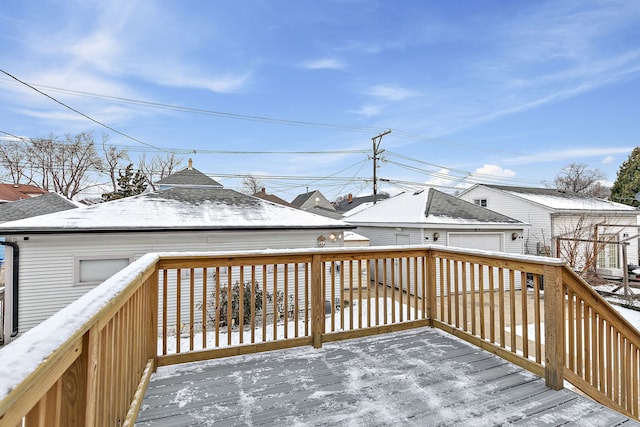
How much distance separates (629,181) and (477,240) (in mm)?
18903

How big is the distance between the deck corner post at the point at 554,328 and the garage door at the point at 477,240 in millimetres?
8775

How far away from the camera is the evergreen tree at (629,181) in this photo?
70.5 feet

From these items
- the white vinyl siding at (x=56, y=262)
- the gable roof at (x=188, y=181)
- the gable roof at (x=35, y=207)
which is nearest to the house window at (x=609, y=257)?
the gable roof at (x=188, y=181)

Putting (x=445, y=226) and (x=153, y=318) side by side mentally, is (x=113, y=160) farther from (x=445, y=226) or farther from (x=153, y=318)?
(x=153, y=318)

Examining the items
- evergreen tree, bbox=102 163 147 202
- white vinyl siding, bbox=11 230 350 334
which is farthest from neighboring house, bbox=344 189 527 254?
evergreen tree, bbox=102 163 147 202

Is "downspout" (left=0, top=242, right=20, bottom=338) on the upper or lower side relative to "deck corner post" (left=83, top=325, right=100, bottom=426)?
lower

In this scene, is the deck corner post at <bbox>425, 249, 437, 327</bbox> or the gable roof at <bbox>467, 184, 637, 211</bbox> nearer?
the deck corner post at <bbox>425, 249, 437, 327</bbox>

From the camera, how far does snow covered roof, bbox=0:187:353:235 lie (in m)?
7.54

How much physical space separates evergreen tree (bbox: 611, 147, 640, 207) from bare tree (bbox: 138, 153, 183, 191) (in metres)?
31.5

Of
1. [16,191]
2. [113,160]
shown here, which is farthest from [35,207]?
[16,191]

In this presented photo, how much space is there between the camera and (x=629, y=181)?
72.4ft

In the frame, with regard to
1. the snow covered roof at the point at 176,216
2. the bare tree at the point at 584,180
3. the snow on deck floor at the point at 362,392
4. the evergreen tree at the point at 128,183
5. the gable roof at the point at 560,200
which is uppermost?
the bare tree at the point at 584,180

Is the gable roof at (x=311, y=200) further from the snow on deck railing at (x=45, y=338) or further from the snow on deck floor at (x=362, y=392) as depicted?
the snow on deck railing at (x=45, y=338)

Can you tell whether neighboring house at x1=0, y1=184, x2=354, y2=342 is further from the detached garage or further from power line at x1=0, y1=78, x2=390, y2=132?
power line at x1=0, y1=78, x2=390, y2=132
